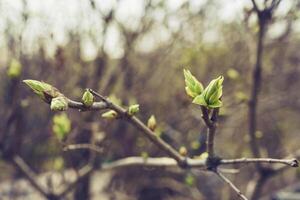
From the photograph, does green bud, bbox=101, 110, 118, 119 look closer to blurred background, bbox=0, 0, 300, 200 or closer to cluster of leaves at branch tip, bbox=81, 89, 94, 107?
cluster of leaves at branch tip, bbox=81, 89, 94, 107

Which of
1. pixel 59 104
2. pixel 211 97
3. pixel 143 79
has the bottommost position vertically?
pixel 59 104

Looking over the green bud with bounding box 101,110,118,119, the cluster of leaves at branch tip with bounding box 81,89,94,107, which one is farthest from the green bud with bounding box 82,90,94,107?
the green bud with bounding box 101,110,118,119

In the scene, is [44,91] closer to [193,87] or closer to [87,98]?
[87,98]

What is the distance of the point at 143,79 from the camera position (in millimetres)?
4695

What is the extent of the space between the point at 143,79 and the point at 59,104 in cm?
353

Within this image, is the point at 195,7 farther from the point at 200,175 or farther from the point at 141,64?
the point at 200,175

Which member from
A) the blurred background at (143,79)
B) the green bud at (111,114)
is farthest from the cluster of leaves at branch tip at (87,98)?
the blurred background at (143,79)

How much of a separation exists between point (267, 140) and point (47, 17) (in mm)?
3993

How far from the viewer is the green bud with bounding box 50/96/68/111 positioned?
117cm

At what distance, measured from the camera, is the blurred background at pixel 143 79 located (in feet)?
11.5

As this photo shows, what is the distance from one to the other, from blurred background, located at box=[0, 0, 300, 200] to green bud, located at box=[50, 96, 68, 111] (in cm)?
177

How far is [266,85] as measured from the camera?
5219 millimetres

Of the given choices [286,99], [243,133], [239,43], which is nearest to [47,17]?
[239,43]

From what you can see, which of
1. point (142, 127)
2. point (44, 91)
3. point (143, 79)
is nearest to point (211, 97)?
point (142, 127)
